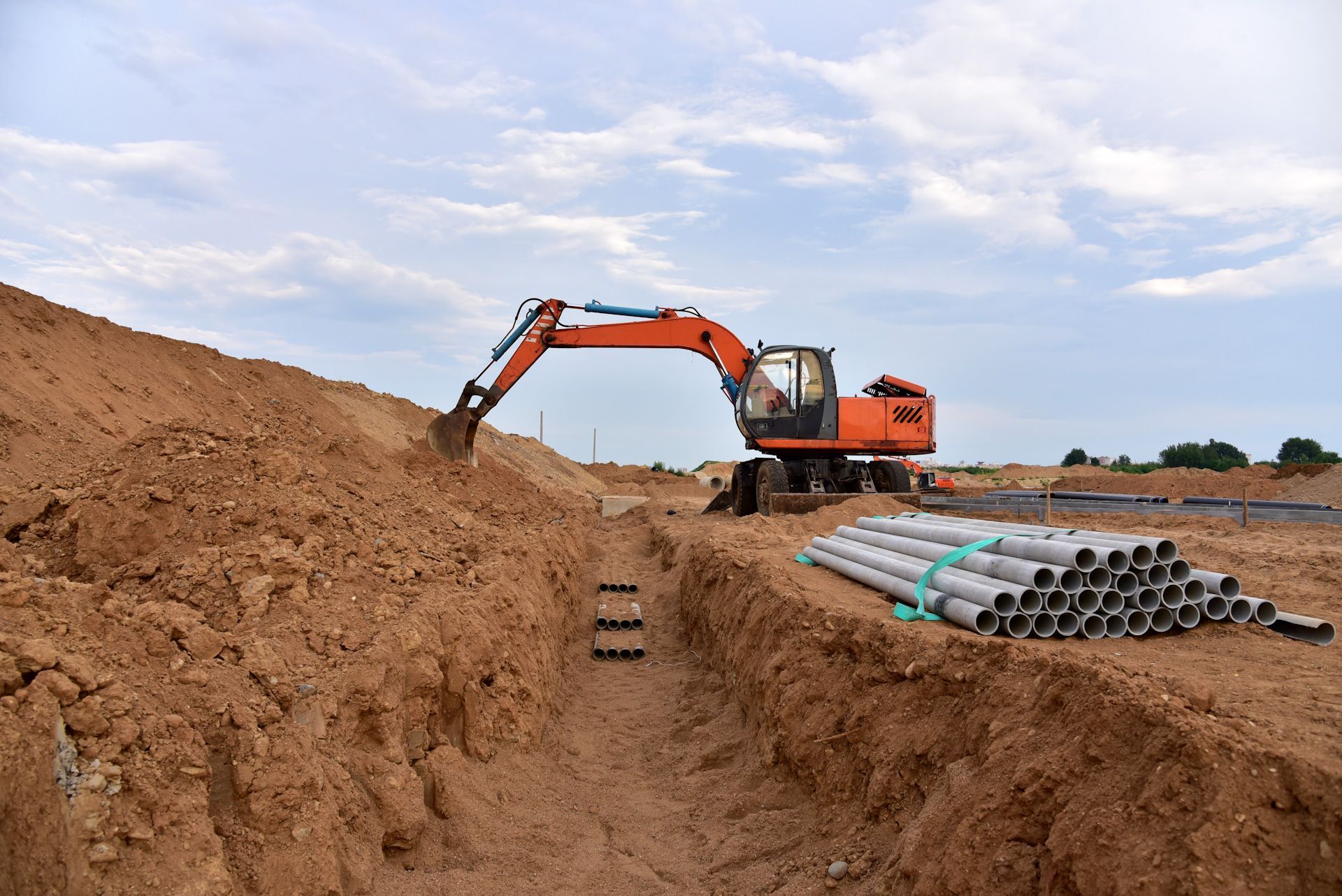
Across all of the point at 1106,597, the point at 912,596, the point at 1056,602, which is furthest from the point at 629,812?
the point at 1106,597

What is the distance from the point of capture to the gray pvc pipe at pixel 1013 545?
5.38 meters

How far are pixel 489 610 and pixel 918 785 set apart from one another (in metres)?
3.56

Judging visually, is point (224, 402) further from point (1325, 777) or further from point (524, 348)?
point (1325, 777)

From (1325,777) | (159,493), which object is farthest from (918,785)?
(159,493)

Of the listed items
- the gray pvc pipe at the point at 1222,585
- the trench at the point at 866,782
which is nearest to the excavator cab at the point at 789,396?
the trench at the point at 866,782

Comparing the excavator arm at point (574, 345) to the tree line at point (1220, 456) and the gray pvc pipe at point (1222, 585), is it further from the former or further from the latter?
the tree line at point (1220, 456)

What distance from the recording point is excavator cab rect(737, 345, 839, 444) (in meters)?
16.1

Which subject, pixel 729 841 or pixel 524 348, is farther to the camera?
pixel 524 348

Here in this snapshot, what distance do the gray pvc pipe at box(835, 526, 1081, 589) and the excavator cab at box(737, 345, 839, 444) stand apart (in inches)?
307

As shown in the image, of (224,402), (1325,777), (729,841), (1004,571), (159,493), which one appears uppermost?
(224,402)

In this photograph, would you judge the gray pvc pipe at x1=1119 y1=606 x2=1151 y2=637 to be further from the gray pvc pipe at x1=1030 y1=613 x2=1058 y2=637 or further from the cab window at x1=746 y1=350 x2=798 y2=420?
the cab window at x1=746 y1=350 x2=798 y2=420

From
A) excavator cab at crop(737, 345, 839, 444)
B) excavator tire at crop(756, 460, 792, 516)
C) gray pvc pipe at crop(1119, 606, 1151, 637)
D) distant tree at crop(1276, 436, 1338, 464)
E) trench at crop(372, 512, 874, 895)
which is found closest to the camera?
trench at crop(372, 512, 874, 895)

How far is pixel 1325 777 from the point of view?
2.88 m

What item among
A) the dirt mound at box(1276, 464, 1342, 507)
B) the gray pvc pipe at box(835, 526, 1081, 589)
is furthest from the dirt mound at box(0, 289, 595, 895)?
the dirt mound at box(1276, 464, 1342, 507)
